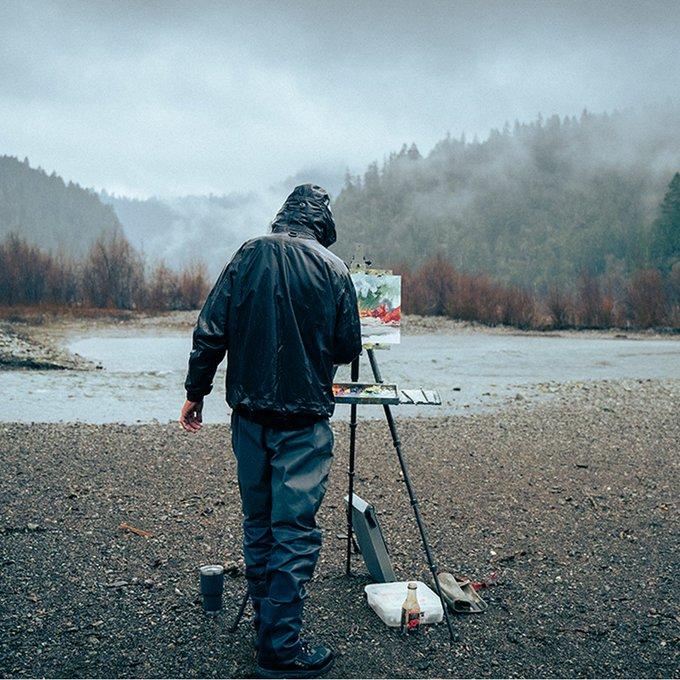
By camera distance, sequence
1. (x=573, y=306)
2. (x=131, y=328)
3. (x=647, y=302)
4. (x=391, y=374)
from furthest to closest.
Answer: (x=573, y=306) < (x=647, y=302) < (x=131, y=328) < (x=391, y=374)

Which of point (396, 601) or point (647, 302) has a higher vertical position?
point (647, 302)

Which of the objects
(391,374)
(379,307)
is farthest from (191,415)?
(391,374)

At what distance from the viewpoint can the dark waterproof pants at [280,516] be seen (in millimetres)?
3072

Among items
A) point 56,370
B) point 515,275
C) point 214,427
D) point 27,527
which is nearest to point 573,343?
point 56,370

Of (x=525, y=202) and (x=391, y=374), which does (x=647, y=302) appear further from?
(x=525, y=202)

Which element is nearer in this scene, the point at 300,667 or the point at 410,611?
the point at 300,667

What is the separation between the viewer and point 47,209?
18012 cm

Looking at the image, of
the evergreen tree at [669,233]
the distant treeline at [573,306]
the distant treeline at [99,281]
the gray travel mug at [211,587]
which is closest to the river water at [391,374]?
the gray travel mug at [211,587]

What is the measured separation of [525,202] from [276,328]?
152 metres

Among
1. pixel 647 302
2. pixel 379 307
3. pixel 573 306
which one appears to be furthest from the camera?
pixel 573 306

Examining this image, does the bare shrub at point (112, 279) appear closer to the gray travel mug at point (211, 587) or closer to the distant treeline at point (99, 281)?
the distant treeline at point (99, 281)

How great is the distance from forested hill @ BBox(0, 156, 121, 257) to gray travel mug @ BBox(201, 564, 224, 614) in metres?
172

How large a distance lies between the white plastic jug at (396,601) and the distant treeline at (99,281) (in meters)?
40.3

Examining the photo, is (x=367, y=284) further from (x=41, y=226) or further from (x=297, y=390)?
(x=41, y=226)
